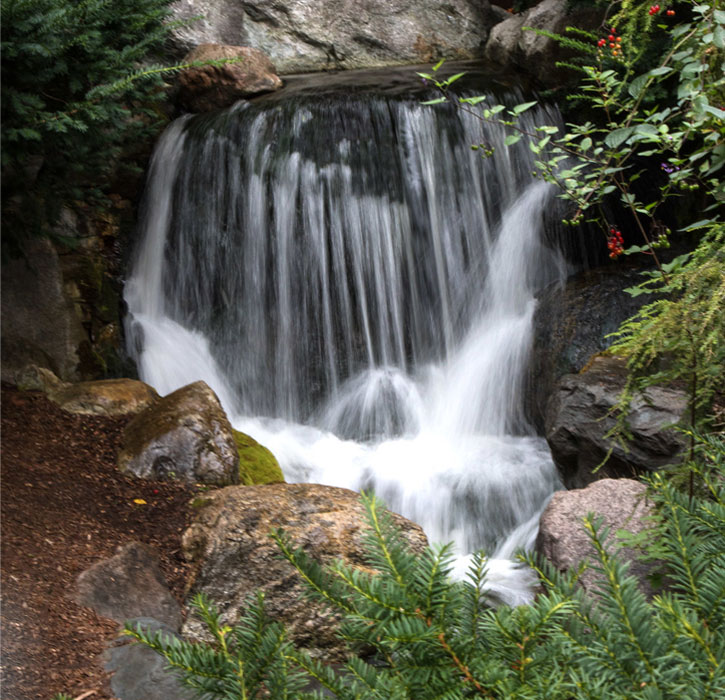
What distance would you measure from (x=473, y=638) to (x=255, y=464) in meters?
4.41

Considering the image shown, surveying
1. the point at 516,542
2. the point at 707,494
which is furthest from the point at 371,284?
the point at 707,494

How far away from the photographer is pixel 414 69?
9398mm

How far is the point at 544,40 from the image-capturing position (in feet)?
26.5

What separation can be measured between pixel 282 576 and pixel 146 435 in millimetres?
1748

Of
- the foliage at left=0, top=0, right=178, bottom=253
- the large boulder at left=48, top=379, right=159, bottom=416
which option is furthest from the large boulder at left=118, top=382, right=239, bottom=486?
the foliage at left=0, top=0, right=178, bottom=253

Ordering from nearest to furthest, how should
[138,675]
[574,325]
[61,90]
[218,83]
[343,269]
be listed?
[138,675]
[61,90]
[574,325]
[343,269]
[218,83]

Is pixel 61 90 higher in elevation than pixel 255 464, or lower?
higher

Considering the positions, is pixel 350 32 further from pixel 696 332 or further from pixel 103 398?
pixel 696 332

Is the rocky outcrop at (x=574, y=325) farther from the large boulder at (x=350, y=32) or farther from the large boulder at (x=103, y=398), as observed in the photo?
the large boulder at (x=350, y=32)

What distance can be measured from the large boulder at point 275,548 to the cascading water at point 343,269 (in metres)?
2.81

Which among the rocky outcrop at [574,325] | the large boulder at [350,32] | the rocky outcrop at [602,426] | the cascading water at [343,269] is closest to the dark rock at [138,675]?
the rocky outcrop at [602,426]

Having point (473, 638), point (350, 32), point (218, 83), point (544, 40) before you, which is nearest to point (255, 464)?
point (473, 638)

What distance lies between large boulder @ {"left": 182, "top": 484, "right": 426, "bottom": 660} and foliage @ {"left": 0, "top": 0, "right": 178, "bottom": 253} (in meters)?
2.19

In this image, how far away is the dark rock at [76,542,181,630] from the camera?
338 centimetres
